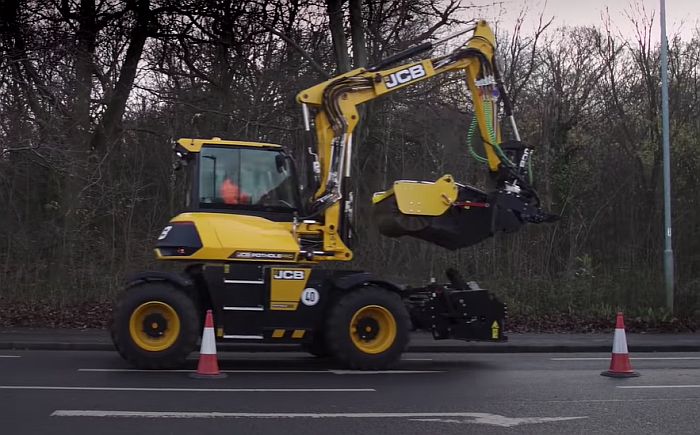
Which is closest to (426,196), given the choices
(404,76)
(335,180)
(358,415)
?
(335,180)

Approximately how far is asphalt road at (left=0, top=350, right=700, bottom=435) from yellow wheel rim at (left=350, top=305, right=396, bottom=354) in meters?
0.39

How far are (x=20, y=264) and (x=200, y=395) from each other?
37.7 ft

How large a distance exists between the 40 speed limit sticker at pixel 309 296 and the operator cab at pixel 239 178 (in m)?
1.15

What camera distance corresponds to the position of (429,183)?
11.9 metres

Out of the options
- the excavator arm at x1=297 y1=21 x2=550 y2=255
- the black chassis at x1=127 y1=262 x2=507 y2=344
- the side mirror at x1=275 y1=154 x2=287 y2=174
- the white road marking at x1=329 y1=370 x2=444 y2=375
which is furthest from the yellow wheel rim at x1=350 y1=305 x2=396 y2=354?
the side mirror at x1=275 y1=154 x2=287 y2=174

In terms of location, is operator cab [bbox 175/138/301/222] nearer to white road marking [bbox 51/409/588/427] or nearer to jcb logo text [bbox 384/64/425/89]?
jcb logo text [bbox 384/64/425/89]

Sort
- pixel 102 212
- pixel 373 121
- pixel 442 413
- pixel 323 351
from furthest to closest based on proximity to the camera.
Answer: pixel 373 121
pixel 102 212
pixel 323 351
pixel 442 413

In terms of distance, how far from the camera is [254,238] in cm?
1127

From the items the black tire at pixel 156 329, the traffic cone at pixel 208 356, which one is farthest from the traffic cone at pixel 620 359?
the black tire at pixel 156 329

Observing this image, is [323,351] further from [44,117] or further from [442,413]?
[44,117]

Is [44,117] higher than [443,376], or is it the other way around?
[44,117]

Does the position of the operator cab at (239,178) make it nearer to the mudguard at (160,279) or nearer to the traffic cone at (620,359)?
the mudguard at (160,279)

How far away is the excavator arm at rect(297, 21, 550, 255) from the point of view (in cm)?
1187

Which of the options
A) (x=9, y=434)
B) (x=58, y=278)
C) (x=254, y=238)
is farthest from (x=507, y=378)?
(x=58, y=278)
